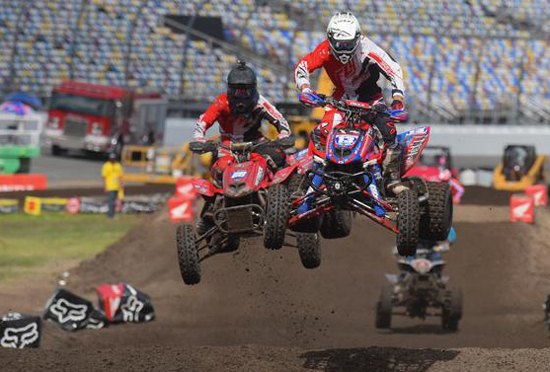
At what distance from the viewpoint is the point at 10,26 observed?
138ft

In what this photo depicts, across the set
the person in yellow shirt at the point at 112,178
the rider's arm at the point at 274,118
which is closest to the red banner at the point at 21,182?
the person in yellow shirt at the point at 112,178

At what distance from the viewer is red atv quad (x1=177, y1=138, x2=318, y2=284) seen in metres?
10.8

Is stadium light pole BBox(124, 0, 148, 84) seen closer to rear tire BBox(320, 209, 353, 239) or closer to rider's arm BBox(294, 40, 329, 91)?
rear tire BBox(320, 209, 353, 239)

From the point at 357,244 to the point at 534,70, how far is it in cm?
2247

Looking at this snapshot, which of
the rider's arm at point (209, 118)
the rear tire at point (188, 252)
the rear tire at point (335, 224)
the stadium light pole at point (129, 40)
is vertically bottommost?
A: the rear tire at point (188, 252)

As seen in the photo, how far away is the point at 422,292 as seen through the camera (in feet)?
57.1

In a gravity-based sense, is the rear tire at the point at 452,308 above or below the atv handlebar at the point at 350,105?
below

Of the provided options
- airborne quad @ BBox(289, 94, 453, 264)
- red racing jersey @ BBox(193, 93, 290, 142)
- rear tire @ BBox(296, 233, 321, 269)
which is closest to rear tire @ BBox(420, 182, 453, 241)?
airborne quad @ BBox(289, 94, 453, 264)

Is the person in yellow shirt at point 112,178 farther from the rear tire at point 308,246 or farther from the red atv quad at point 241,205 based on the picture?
the rear tire at point 308,246

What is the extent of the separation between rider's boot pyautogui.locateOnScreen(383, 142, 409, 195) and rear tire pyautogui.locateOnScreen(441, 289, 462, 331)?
20.8ft

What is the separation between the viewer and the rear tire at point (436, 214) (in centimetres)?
1127

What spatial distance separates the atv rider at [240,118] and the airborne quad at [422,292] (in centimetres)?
559

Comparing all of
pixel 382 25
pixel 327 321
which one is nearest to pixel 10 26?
A: pixel 382 25

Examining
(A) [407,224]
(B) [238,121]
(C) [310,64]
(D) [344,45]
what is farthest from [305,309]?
(D) [344,45]
